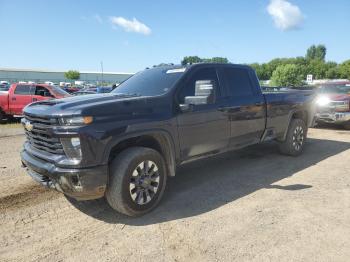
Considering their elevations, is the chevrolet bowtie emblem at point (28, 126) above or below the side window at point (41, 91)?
below

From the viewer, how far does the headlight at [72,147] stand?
3635 millimetres

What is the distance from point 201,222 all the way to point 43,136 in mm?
2185

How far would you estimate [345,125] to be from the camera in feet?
39.9

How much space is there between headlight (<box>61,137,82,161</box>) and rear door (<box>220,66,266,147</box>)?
8.39 ft

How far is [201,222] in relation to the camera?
13.3 ft

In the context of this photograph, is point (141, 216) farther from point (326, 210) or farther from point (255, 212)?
point (326, 210)

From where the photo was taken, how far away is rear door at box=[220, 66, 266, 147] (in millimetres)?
5500

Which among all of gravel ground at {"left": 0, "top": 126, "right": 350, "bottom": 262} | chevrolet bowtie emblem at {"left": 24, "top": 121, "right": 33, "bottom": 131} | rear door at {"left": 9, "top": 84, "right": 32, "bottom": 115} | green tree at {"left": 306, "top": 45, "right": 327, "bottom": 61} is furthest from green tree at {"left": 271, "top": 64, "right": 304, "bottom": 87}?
green tree at {"left": 306, "top": 45, "right": 327, "bottom": 61}

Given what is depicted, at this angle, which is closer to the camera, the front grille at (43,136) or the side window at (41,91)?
the front grille at (43,136)

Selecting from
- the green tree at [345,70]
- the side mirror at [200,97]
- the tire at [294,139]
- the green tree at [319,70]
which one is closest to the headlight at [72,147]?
the side mirror at [200,97]

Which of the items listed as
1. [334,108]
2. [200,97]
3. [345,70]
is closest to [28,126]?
[200,97]

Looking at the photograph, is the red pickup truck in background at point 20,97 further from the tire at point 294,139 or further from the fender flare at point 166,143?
the fender flare at point 166,143

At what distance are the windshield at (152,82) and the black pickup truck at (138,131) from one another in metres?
0.02

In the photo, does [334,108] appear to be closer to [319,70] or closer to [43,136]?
[43,136]
